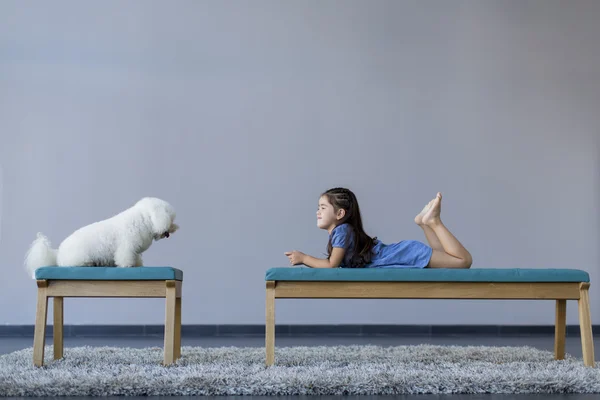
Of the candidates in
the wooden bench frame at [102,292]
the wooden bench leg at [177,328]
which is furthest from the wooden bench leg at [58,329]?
the wooden bench leg at [177,328]

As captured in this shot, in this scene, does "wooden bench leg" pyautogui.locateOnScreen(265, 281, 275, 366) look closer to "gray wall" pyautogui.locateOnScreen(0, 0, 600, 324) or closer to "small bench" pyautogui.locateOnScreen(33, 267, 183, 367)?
"small bench" pyautogui.locateOnScreen(33, 267, 183, 367)

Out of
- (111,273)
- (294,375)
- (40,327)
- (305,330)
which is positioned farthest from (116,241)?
(305,330)

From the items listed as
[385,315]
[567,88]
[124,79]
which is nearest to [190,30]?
[124,79]

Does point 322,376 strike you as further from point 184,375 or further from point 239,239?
point 239,239

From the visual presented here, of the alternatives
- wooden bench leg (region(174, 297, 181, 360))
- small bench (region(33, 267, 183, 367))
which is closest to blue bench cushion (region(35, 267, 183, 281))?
small bench (region(33, 267, 183, 367))

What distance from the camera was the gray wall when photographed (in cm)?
538

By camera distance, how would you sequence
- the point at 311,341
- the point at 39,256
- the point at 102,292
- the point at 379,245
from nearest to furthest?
the point at 102,292 < the point at 39,256 < the point at 379,245 < the point at 311,341

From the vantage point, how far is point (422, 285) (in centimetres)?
304

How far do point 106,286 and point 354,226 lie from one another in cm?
120

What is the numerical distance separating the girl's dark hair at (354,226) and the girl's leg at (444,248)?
0.30 meters

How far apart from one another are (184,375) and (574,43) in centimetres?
457

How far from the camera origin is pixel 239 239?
17.8ft

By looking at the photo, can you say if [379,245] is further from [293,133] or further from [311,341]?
[293,133]

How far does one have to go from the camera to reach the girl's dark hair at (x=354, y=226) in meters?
3.36
